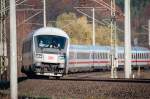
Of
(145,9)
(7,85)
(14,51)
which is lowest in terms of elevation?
(7,85)

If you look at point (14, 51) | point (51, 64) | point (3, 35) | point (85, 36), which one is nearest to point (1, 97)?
point (14, 51)

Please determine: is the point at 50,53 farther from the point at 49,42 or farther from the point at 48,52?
the point at 49,42

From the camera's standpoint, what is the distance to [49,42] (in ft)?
93.1

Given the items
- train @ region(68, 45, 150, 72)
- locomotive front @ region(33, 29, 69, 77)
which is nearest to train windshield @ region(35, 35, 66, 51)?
locomotive front @ region(33, 29, 69, 77)

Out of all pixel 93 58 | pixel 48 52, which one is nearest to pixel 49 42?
pixel 48 52

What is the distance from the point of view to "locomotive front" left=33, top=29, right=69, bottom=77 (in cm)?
2808

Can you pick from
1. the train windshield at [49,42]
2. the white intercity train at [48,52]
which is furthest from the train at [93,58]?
the train windshield at [49,42]

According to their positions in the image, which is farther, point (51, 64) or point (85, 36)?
point (85, 36)

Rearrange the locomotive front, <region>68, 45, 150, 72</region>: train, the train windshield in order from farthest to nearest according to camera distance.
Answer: <region>68, 45, 150, 72</region>: train, the train windshield, the locomotive front

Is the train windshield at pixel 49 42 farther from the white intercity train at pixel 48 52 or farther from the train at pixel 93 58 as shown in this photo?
the train at pixel 93 58

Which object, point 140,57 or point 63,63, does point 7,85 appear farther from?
point 140,57

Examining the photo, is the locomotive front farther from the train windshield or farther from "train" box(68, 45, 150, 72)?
"train" box(68, 45, 150, 72)

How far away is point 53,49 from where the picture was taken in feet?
92.5

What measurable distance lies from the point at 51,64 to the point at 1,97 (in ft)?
33.7
